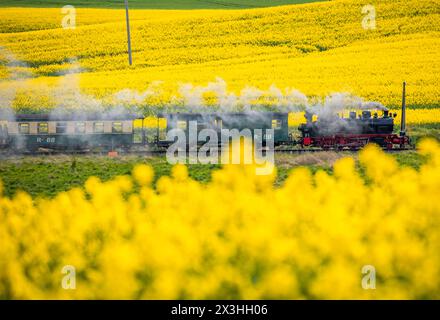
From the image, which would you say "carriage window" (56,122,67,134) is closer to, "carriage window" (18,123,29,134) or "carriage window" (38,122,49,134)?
"carriage window" (38,122,49,134)

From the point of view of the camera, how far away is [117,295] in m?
10.0

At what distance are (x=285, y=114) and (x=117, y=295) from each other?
51.5 feet

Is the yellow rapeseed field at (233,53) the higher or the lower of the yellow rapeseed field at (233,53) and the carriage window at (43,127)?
the higher

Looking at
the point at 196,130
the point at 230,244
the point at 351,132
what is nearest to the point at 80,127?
the point at 196,130

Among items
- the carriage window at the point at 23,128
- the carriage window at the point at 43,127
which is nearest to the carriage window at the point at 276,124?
the carriage window at the point at 43,127

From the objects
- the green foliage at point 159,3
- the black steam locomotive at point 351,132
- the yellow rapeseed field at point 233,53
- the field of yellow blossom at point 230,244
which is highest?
the green foliage at point 159,3

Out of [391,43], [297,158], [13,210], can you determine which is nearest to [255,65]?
[391,43]

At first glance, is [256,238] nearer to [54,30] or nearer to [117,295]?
[117,295]

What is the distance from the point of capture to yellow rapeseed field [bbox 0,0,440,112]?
32344 mm

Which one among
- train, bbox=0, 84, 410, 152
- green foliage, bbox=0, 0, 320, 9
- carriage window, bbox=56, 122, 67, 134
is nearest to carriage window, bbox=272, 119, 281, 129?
train, bbox=0, 84, 410, 152

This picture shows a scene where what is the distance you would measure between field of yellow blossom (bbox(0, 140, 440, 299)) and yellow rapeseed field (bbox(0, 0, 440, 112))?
16428mm

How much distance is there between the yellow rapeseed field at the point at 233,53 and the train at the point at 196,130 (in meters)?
5.83

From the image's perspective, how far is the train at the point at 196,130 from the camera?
24.1 metres

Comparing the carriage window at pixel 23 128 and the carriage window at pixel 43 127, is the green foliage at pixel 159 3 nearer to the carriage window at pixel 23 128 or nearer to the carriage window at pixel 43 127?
the carriage window at pixel 23 128
